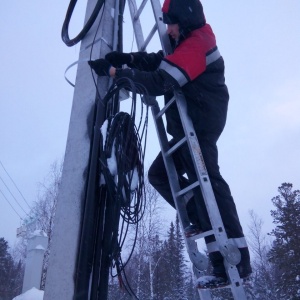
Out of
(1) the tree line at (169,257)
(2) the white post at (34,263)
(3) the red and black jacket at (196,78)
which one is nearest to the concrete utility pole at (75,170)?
(3) the red and black jacket at (196,78)

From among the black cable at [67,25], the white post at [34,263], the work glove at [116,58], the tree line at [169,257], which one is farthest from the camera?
the tree line at [169,257]

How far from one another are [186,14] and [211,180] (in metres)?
1.30

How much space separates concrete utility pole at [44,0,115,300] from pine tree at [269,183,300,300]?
769 inches

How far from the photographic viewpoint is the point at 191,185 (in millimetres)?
2379

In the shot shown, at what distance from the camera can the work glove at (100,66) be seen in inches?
101

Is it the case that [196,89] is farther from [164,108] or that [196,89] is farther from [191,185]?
[191,185]

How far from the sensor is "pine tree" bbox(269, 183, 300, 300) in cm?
1866

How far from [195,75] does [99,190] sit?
1079 mm

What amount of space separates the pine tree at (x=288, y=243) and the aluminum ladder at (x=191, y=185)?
1901 centimetres

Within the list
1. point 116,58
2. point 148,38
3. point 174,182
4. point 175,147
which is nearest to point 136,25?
point 148,38

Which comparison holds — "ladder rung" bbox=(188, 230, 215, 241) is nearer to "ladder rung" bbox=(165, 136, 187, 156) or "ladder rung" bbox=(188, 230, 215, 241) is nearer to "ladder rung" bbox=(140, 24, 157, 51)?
"ladder rung" bbox=(165, 136, 187, 156)

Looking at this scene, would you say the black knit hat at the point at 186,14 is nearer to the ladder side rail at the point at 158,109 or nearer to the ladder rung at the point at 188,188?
the ladder side rail at the point at 158,109

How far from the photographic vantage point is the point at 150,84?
242cm

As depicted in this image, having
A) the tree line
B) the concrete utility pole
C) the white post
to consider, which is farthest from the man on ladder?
the tree line
